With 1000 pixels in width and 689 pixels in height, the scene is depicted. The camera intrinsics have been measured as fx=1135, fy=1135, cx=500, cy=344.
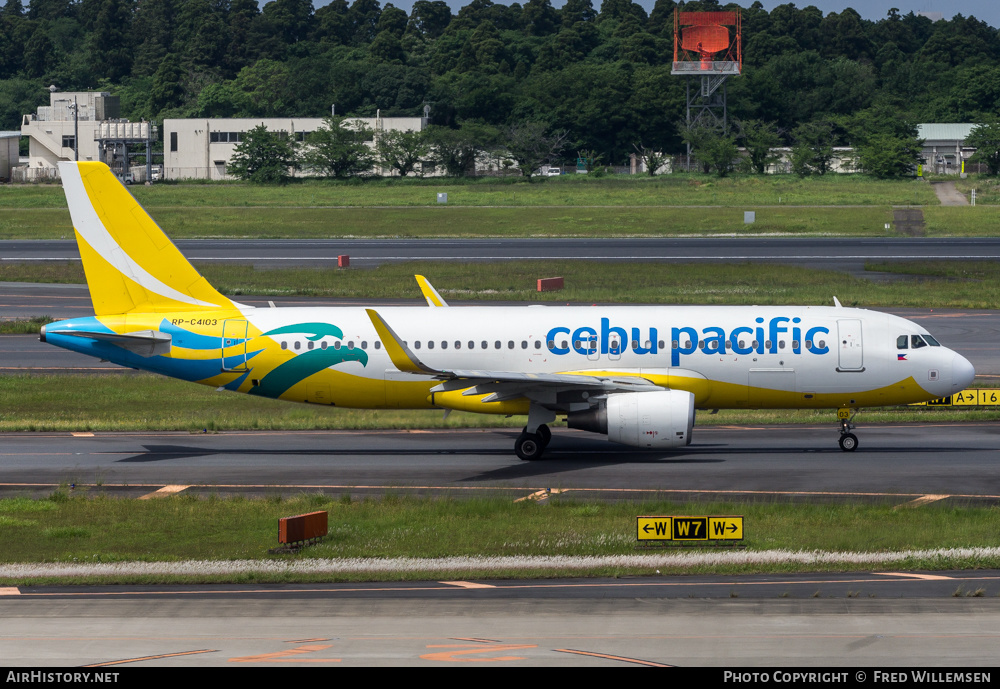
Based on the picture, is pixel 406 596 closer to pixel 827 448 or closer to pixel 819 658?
pixel 819 658

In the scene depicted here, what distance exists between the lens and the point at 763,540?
27375 millimetres

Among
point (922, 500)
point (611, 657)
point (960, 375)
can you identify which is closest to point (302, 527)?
point (611, 657)

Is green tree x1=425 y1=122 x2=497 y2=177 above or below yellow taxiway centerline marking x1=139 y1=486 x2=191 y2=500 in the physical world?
above

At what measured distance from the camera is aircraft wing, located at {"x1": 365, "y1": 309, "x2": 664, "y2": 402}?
35219mm

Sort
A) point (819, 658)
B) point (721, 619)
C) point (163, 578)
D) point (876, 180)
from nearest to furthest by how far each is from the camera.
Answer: point (819, 658), point (721, 619), point (163, 578), point (876, 180)

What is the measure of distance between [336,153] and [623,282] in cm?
11135

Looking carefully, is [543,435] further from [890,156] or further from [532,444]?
[890,156]

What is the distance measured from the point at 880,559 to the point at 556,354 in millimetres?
14988

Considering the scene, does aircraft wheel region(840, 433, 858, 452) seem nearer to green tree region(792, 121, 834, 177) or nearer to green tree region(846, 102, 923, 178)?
green tree region(846, 102, 923, 178)

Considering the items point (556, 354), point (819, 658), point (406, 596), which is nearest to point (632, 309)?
point (556, 354)

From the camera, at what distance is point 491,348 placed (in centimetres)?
3872

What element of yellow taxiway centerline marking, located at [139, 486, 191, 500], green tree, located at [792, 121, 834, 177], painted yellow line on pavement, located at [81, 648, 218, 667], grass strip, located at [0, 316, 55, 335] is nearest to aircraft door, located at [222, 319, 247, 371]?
yellow taxiway centerline marking, located at [139, 486, 191, 500]

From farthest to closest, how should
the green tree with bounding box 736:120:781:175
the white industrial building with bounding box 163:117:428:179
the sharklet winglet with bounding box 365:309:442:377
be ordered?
the white industrial building with bounding box 163:117:428:179
the green tree with bounding box 736:120:781:175
the sharklet winglet with bounding box 365:309:442:377

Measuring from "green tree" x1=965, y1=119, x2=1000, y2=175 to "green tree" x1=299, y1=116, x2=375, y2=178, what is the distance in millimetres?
94000
